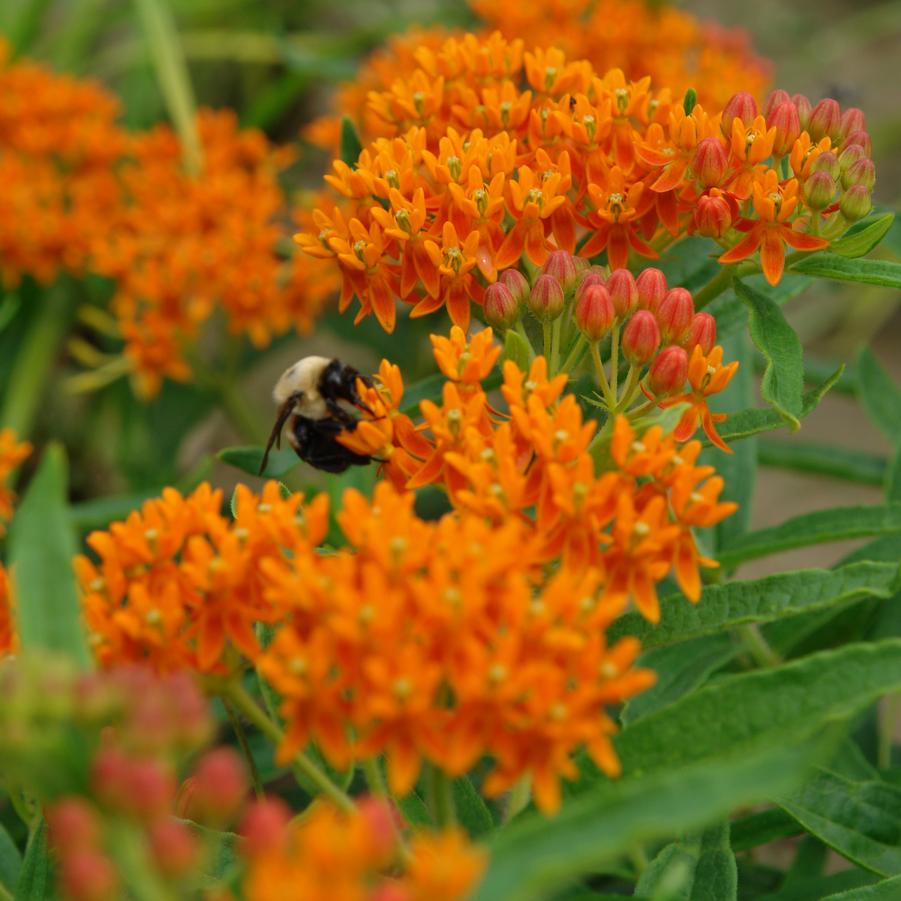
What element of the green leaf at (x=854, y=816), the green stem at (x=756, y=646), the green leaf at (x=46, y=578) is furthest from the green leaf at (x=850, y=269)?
the green leaf at (x=46, y=578)

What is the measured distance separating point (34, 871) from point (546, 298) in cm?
115

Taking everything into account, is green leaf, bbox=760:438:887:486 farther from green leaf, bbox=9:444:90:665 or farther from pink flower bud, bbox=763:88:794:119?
green leaf, bbox=9:444:90:665

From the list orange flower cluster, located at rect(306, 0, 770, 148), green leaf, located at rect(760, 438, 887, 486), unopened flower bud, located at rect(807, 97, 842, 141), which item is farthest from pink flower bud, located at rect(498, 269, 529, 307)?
orange flower cluster, located at rect(306, 0, 770, 148)

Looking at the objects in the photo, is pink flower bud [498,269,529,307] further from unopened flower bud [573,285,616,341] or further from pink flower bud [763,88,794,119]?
pink flower bud [763,88,794,119]

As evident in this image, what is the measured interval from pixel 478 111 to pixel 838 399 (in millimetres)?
3016

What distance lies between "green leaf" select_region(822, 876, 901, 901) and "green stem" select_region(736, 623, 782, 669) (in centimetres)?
61

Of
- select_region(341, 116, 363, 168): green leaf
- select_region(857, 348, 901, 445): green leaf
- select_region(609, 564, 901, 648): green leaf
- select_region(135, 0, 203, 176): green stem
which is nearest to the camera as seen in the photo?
select_region(609, 564, 901, 648): green leaf

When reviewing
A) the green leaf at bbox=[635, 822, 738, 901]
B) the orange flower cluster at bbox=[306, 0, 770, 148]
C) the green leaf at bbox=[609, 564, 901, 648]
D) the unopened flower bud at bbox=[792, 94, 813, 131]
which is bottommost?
the green leaf at bbox=[635, 822, 738, 901]

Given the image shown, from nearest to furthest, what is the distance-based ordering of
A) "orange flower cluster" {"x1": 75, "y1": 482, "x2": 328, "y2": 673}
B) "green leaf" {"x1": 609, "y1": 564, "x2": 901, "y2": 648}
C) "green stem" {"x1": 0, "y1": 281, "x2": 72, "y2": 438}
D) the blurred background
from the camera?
"orange flower cluster" {"x1": 75, "y1": 482, "x2": 328, "y2": 673}, "green leaf" {"x1": 609, "y1": 564, "x2": 901, "y2": 648}, "green stem" {"x1": 0, "y1": 281, "x2": 72, "y2": 438}, the blurred background

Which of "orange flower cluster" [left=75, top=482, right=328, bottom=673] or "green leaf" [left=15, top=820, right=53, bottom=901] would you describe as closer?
"orange flower cluster" [left=75, top=482, right=328, bottom=673]

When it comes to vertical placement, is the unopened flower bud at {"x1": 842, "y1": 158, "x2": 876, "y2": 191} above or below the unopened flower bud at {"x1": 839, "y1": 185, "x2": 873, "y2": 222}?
above

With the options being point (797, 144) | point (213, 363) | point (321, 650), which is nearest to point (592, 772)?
point (321, 650)

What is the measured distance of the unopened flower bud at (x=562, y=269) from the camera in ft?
6.36

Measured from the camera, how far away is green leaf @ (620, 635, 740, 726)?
2215mm
